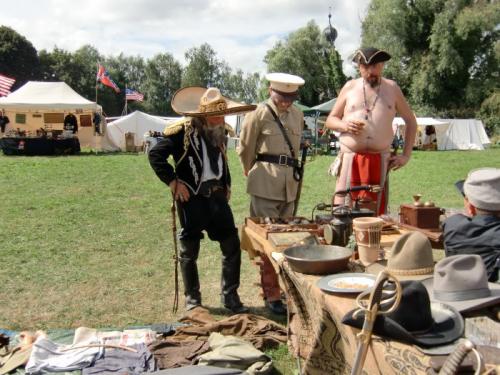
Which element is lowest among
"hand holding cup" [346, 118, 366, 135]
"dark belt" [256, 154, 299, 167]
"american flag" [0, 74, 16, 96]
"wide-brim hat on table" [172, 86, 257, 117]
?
"dark belt" [256, 154, 299, 167]

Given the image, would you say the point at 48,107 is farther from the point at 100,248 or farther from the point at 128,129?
the point at 100,248

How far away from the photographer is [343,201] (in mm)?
3965

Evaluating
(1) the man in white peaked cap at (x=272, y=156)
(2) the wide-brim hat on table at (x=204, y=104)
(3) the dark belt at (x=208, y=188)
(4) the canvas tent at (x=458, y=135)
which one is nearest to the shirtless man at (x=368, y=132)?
(1) the man in white peaked cap at (x=272, y=156)

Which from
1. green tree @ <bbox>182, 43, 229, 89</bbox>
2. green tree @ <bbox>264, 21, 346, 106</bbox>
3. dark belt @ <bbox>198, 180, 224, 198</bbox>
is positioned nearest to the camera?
dark belt @ <bbox>198, 180, 224, 198</bbox>

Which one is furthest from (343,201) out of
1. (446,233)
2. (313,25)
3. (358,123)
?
(313,25)

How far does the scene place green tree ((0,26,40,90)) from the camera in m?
48.4

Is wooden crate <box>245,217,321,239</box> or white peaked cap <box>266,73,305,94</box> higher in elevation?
white peaked cap <box>266,73,305,94</box>

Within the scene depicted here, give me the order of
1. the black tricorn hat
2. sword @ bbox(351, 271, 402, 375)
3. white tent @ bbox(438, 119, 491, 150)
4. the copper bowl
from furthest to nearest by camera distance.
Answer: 1. white tent @ bbox(438, 119, 491, 150)
2. the black tricorn hat
3. the copper bowl
4. sword @ bbox(351, 271, 402, 375)

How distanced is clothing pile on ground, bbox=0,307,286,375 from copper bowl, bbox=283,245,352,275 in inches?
30.5

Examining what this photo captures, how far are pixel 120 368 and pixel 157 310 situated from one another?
1.34m

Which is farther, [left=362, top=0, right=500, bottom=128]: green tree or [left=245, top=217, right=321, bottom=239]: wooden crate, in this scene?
[left=362, top=0, right=500, bottom=128]: green tree

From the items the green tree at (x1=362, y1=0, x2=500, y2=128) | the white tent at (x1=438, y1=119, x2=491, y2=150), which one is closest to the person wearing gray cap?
the white tent at (x1=438, y1=119, x2=491, y2=150)

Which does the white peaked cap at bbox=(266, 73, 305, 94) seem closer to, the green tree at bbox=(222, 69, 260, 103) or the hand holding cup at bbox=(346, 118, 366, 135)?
the hand holding cup at bbox=(346, 118, 366, 135)

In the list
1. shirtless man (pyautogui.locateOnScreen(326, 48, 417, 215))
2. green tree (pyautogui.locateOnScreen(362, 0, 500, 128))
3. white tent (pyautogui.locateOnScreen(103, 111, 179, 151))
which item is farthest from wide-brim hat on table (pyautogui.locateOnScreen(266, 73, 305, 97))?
green tree (pyautogui.locateOnScreen(362, 0, 500, 128))
